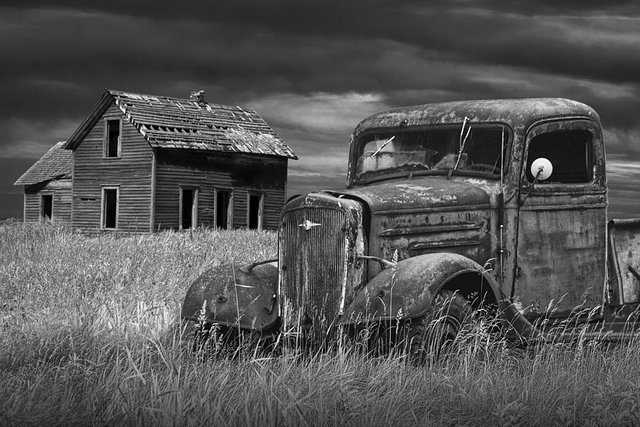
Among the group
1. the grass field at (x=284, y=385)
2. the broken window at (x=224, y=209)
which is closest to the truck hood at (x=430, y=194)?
the grass field at (x=284, y=385)

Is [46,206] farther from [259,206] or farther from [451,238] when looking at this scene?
[451,238]

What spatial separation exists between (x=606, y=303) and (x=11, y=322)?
5.36 meters

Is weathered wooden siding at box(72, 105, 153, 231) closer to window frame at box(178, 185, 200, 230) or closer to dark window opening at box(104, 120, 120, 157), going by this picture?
dark window opening at box(104, 120, 120, 157)

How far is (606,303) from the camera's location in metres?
7.77

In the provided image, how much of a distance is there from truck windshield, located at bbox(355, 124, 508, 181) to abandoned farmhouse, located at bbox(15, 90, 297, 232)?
21.0 meters

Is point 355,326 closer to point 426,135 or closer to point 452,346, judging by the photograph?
point 452,346

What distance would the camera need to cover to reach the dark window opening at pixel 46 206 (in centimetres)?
4100

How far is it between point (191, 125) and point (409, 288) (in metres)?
25.5

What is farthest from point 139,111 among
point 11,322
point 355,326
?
point 355,326

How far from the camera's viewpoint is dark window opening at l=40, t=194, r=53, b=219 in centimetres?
4100

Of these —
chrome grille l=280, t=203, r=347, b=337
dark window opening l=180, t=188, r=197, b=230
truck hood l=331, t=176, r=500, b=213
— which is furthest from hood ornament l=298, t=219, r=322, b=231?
dark window opening l=180, t=188, r=197, b=230

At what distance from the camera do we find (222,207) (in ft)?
103

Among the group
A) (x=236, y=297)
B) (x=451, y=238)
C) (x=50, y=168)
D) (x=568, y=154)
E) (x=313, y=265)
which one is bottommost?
(x=236, y=297)

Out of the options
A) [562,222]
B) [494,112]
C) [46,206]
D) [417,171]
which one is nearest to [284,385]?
[417,171]
